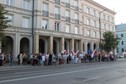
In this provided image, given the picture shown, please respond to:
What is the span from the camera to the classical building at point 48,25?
35.5 metres

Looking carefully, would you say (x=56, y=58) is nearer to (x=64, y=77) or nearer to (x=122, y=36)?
(x=64, y=77)

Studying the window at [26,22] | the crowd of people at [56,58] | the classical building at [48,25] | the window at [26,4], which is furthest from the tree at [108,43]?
the window at [26,4]

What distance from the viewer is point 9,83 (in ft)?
38.2

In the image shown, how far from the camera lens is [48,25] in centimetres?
4034

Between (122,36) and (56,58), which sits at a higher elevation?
(122,36)

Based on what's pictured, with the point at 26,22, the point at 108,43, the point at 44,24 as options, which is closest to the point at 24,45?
the point at 26,22

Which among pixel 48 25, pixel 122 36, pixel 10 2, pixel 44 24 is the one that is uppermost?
pixel 10 2

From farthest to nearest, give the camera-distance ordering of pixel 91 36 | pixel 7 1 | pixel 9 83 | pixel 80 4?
1. pixel 91 36
2. pixel 80 4
3. pixel 7 1
4. pixel 9 83

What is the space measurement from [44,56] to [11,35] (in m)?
6.86

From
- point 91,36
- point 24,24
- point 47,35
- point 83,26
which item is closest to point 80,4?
point 83,26

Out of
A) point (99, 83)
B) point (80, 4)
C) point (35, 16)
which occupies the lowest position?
point (99, 83)

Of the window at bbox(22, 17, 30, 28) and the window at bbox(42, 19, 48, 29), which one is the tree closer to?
the window at bbox(42, 19, 48, 29)

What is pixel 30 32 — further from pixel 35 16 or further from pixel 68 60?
pixel 68 60

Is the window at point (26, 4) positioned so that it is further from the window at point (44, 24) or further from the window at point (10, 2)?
the window at point (44, 24)
